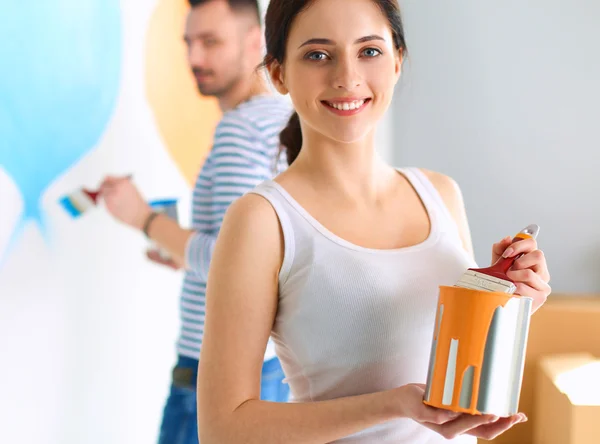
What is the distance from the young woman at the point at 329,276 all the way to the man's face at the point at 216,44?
2.58 ft

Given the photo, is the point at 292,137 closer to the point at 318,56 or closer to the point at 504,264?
the point at 318,56

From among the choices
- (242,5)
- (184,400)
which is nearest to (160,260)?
(184,400)

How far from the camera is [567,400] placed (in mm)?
1693

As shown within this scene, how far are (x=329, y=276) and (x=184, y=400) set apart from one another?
831 millimetres

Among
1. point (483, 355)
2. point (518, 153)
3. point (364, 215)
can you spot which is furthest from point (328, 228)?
point (518, 153)

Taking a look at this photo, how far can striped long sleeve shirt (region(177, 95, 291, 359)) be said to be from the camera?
139 cm

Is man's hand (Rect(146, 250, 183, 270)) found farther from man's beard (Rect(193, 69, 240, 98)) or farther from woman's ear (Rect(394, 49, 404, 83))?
woman's ear (Rect(394, 49, 404, 83))

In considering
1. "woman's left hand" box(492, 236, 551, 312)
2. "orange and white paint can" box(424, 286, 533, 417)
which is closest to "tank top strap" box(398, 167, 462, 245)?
"woman's left hand" box(492, 236, 551, 312)

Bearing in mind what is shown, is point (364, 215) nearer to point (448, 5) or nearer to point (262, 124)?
point (262, 124)

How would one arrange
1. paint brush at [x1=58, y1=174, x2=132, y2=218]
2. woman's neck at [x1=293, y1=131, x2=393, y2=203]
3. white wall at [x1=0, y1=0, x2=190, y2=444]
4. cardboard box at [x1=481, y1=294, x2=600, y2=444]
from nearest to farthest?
woman's neck at [x1=293, y1=131, x2=393, y2=203] → white wall at [x1=0, y1=0, x2=190, y2=444] → paint brush at [x1=58, y1=174, x2=132, y2=218] → cardboard box at [x1=481, y1=294, x2=600, y2=444]

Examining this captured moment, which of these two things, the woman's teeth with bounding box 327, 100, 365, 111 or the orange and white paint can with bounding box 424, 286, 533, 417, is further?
the woman's teeth with bounding box 327, 100, 365, 111

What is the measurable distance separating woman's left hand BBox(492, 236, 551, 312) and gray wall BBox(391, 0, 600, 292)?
1881mm

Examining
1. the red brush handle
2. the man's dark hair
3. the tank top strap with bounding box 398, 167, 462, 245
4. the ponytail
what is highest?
the man's dark hair

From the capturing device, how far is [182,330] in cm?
154
